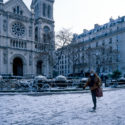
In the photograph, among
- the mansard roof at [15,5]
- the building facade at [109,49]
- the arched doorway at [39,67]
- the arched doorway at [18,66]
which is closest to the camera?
the building facade at [109,49]

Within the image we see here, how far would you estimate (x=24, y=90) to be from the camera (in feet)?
45.6

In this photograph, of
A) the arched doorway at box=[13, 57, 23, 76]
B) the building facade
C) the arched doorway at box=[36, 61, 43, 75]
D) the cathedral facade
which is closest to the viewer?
the cathedral facade

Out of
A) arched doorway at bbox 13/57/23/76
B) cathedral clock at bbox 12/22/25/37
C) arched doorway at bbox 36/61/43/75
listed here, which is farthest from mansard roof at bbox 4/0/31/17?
arched doorway at bbox 36/61/43/75

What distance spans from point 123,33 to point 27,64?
25.1 m

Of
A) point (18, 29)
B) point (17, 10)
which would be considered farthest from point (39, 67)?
point (17, 10)

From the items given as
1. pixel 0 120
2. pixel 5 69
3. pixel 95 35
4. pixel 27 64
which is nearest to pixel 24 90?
pixel 0 120

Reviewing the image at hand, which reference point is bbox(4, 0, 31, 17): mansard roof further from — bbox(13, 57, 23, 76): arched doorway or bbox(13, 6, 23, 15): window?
bbox(13, 57, 23, 76): arched doorway

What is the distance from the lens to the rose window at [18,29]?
40.3m

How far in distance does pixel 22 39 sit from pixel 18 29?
8.94 feet

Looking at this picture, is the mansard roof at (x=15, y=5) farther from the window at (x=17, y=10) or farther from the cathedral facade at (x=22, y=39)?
the window at (x=17, y=10)

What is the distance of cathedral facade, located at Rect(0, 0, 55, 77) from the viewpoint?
3759cm

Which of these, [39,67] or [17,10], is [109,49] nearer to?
[39,67]

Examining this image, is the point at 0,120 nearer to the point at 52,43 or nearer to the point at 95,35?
the point at 52,43

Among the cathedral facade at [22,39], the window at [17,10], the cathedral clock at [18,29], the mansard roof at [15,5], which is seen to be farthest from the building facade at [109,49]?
the window at [17,10]
